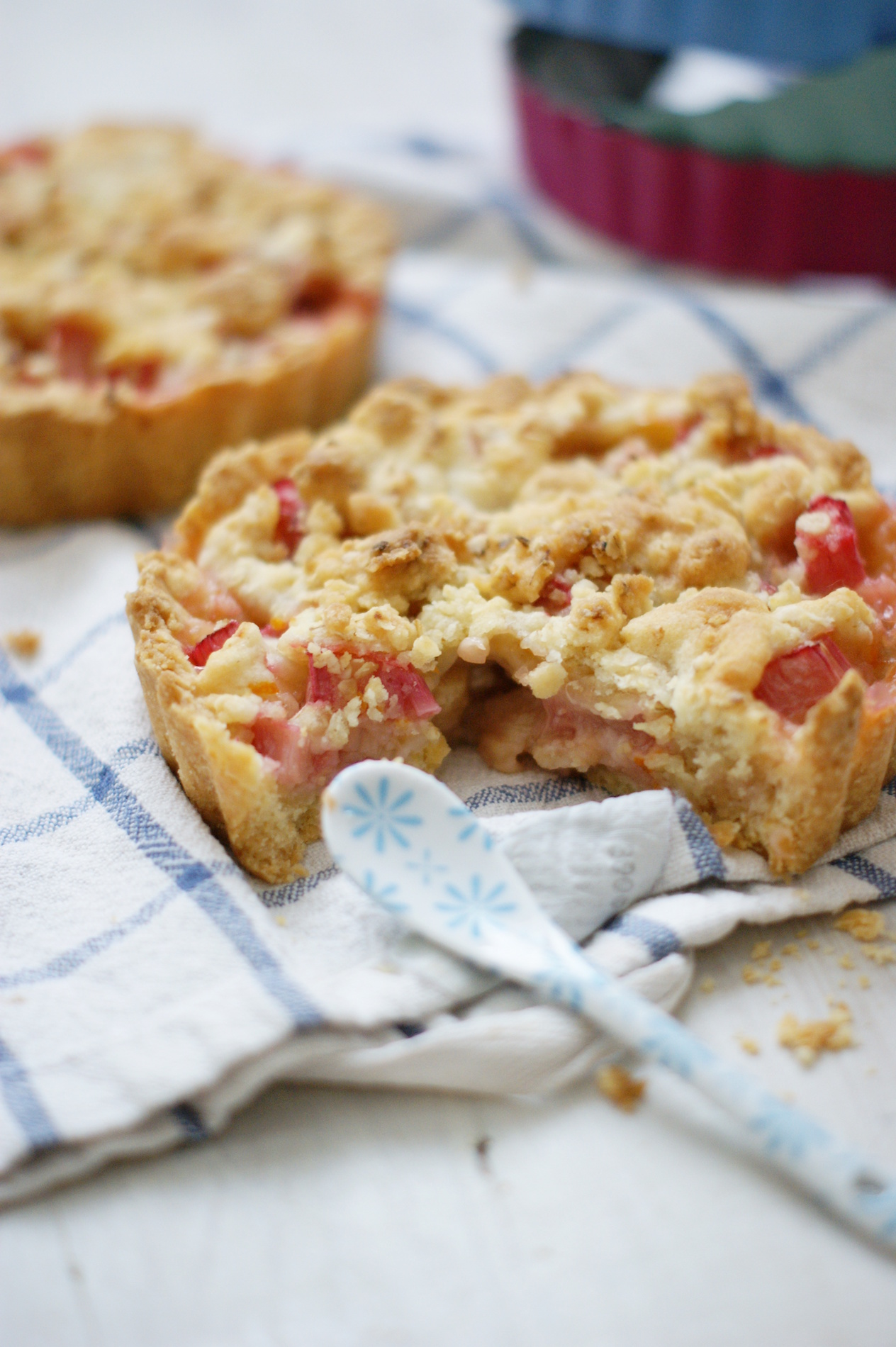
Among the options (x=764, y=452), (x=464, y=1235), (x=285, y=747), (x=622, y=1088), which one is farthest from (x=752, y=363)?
(x=464, y=1235)

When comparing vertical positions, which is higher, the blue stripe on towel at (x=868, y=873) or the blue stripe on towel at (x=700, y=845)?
the blue stripe on towel at (x=700, y=845)

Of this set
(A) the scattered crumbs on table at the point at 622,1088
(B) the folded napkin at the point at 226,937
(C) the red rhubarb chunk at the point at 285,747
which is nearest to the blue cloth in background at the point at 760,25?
(B) the folded napkin at the point at 226,937

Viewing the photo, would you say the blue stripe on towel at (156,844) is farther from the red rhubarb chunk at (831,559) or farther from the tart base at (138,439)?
the red rhubarb chunk at (831,559)

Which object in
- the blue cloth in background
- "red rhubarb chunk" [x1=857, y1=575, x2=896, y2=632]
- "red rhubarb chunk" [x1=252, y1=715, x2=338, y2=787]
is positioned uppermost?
the blue cloth in background

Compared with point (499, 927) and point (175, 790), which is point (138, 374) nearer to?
point (175, 790)

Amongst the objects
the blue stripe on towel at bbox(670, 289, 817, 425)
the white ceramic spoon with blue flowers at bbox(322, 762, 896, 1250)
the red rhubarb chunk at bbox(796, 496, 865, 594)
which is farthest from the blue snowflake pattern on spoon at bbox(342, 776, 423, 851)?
the blue stripe on towel at bbox(670, 289, 817, 425)

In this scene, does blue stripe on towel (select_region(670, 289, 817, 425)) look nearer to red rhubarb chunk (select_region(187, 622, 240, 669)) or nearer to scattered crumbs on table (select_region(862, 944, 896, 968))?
scattered crumbs on table (select_region(862, 944, 896, 968))

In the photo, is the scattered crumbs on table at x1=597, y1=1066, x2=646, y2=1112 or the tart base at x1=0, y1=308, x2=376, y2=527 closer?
the scattered crumbs on table at x1=597, y1=1066, x2=646, y2=1112
